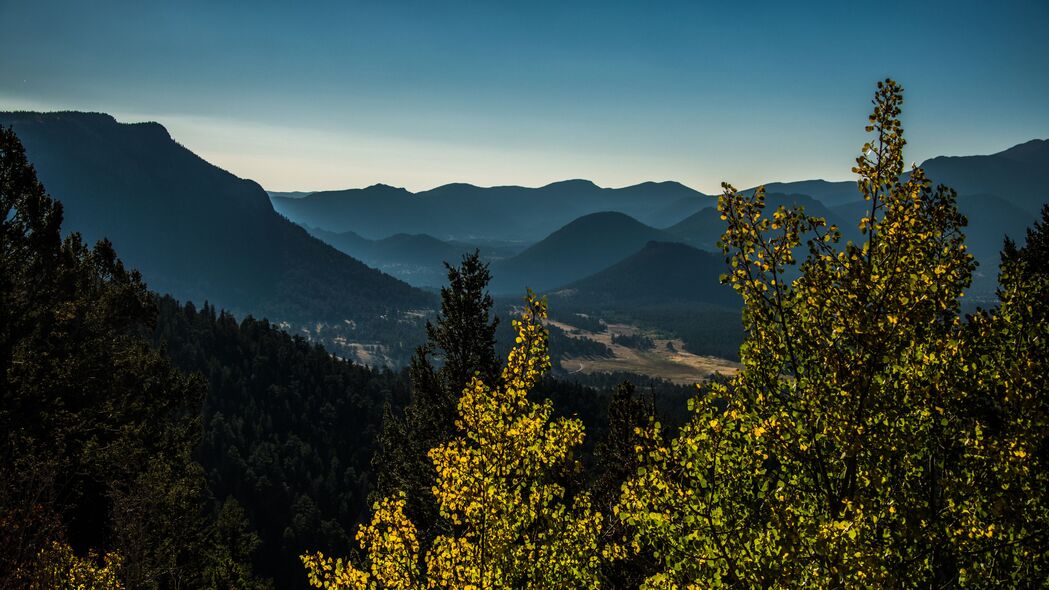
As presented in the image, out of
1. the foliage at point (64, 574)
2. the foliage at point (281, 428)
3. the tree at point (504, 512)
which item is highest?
the tree at point (504, 512)

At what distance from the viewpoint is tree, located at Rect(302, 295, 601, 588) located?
10516 mm

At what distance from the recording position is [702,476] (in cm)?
870

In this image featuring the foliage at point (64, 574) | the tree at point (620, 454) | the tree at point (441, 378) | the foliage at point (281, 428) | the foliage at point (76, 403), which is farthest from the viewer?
the foliage at point (281, 428)

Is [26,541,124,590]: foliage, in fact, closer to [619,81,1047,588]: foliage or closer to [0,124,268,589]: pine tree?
[0,124,268,589]: pine tree

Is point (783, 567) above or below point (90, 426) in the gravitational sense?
above

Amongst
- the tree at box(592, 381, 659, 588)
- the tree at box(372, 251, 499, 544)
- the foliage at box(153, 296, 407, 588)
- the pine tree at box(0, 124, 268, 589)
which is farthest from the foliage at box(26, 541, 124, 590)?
the foliage at box(153, 296, 407, 588)

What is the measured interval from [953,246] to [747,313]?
2829 mm

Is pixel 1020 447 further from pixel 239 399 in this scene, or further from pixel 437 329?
pixel 239 399

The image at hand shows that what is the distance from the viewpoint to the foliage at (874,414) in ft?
25.2

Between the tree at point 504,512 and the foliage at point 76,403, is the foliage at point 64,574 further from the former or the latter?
the tree at point 504,512

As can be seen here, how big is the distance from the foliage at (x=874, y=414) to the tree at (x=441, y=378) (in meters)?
15.2

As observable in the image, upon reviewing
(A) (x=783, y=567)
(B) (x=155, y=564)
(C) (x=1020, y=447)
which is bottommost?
(B) (x=155, y=564)

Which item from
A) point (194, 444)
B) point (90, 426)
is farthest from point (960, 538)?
point (194, 444)

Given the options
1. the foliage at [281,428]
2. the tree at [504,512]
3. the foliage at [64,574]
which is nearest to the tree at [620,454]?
the tree at [504,512]
